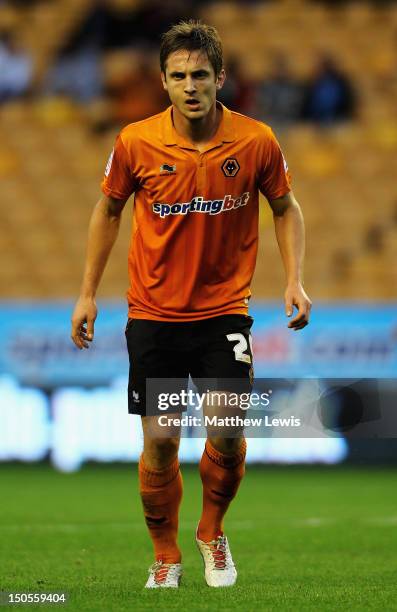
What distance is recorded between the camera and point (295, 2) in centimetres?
1708

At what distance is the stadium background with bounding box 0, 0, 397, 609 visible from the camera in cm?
1184

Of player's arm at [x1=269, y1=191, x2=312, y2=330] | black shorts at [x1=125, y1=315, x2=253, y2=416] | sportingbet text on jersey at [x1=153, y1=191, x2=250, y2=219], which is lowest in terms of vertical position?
black shorts at [x1=125, y1=315, x2=253, y2=416]

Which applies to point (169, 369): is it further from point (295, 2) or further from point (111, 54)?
point (295, 2)

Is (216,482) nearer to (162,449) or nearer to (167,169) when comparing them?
(162,449)

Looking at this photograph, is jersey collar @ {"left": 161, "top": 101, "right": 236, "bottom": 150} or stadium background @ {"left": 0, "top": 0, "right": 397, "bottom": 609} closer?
jersey collar @ {"left": 161, "top": 101, "right": 236, "bottom": 150}

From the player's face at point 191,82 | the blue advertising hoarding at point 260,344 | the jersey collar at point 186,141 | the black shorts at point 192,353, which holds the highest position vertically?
the player's face at point 191,82

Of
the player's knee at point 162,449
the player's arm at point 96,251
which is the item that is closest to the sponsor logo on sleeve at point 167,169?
the player's arm at point 96,251

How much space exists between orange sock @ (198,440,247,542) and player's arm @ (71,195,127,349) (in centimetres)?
67

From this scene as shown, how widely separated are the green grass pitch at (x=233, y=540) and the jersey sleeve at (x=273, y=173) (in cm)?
154

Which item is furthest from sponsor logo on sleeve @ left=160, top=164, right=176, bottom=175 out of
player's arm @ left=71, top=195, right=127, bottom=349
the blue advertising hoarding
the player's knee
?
the blue advertising hoarding

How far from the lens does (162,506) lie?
569 centimetres

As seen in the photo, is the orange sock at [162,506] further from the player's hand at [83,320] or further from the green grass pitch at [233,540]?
the player's hand at [83,320]

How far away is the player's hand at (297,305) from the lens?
5480 millimetres

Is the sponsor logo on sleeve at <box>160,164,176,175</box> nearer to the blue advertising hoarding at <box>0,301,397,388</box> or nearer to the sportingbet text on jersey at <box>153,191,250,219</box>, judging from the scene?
the sportingbet text on jersey at <box>153,191,250,219</box>
